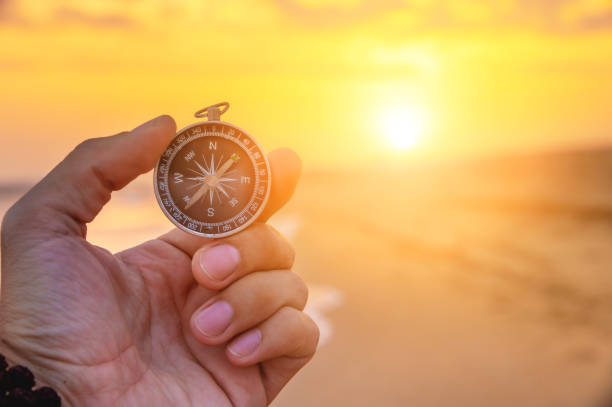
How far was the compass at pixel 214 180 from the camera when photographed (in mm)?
3082

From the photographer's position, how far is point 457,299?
29.1 ft

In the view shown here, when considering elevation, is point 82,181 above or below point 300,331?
above

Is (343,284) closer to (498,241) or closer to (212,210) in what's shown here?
(498,241)

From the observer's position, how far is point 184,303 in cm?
318

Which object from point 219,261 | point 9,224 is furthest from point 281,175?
point 9,224

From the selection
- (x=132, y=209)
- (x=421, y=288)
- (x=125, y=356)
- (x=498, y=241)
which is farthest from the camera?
(x=132, y=209)

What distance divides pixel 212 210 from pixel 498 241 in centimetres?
1146

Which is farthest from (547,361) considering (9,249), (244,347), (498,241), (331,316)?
(498,241)

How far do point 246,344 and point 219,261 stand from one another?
452mm

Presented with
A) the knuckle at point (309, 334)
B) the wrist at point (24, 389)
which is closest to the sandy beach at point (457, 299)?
the knuckle at point (309, 334)

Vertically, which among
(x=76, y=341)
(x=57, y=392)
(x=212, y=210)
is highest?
(x=212, y=210)

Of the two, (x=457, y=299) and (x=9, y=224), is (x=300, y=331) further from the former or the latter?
(x=457, y=299)

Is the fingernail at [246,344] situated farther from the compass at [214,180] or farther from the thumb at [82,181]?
the thumb at [82,181]

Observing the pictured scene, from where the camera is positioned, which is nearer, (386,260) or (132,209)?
(386,260)
